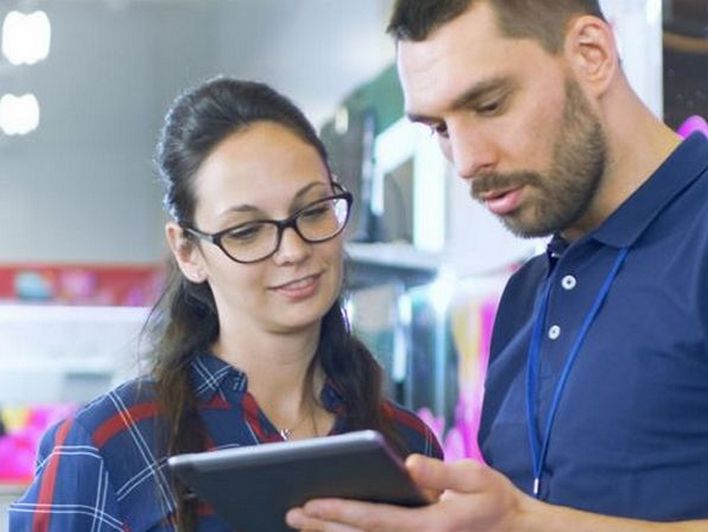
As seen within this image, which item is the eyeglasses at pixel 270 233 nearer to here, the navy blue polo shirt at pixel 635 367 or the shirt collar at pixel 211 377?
the shirt collar at pixel 211 377

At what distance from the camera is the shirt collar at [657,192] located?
1623 mm

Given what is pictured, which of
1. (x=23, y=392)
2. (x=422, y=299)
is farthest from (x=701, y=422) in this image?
(x=23, y=392)

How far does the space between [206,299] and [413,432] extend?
363 mm

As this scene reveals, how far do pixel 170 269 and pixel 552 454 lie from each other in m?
0.69

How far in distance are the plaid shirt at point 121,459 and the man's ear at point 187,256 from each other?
14 cm

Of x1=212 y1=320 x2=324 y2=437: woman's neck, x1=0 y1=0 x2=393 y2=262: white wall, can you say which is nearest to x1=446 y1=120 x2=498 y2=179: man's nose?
x1=212 y1=320 x2=324 y2=437: woman's neck

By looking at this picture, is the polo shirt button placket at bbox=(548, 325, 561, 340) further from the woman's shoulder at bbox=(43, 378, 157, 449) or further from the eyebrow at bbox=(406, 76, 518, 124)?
the woman's shoulder at bbox=(43, 378, 157, 449)

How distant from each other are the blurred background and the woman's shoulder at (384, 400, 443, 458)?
127 centimetres

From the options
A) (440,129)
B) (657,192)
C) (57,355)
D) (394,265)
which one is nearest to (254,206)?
(440,129)

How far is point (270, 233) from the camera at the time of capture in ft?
5.88

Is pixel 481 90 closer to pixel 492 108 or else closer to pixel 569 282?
pixel 492 108

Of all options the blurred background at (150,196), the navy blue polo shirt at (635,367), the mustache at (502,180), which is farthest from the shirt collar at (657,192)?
the blurred background at (150,196)

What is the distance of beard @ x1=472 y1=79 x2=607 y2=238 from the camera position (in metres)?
1.63

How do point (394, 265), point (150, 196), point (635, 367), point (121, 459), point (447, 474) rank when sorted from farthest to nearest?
point (150, 196)
point (394, 265)
point (121, 459)
point (635, 367)
point (447, 474)
